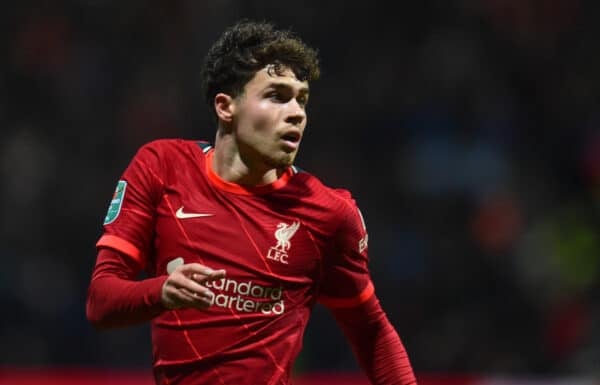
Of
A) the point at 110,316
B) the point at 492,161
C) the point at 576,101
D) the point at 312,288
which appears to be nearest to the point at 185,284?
the point at 110,316

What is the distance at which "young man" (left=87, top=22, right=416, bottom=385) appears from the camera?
3.57 metres

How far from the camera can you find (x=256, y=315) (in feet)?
11.8

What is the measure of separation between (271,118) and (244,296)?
0.54m

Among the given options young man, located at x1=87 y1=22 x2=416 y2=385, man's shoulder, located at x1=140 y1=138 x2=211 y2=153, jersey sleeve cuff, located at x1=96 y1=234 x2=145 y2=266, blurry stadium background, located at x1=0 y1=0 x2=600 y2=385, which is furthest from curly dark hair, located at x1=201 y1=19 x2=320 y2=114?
blurry stadium background, located at x1=0 y1=0 x2=600 y2=385

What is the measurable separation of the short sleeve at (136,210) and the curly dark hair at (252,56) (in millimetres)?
315

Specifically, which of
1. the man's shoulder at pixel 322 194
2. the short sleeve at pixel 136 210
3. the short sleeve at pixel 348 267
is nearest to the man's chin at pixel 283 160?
the man's shoulder at pixel 322 194

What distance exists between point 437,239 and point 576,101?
167 centimetres

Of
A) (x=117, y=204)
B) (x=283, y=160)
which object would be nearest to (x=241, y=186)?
(x=283, y=160)

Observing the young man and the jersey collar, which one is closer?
the young man

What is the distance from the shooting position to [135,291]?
10.8ft

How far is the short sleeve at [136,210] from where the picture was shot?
3551 millimetres

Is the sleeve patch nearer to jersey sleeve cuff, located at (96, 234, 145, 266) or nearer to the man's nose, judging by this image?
jersey sleeve cuff, located at (96, 234, 145, 266)

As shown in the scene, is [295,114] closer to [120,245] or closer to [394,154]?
[120,245]

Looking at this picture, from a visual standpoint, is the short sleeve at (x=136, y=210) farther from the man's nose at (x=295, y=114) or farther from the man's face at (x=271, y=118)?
the man's nose at (x=295, y=114)
